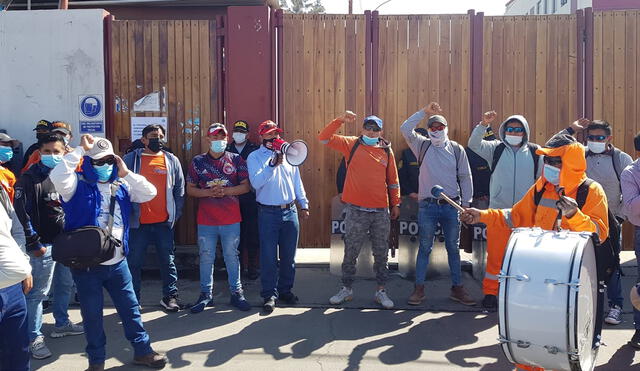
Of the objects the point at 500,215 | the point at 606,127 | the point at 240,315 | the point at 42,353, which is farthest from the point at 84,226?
the point at 606,127

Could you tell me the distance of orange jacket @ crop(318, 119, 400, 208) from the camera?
6430 millimetres

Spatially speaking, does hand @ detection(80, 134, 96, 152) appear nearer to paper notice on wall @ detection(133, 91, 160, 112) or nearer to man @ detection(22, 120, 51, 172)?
man @ detection(22, 120, 51, 172)

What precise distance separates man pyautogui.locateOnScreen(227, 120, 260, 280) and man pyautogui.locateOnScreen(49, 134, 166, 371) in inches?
102

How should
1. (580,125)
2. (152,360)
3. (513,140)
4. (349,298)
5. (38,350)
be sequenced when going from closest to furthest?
(152,360) → (38,350) → (513,140) → (349,298) → (580,125)

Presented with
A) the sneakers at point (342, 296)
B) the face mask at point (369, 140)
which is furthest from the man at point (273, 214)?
the face mask at point (369, 140)

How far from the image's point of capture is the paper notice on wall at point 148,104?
7.97 metres

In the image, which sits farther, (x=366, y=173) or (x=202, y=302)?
(x=366, y=173)

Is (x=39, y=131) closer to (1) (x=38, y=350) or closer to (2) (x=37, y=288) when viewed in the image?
(2) (x=37, y=288)

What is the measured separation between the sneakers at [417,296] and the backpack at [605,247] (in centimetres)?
211

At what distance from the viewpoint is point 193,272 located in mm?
7824

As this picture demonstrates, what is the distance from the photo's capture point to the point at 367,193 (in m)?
6.42

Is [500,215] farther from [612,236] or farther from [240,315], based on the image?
[240,315]

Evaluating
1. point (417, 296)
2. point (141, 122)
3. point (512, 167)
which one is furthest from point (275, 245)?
point (141, 122)

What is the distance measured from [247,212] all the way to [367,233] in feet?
5.50
